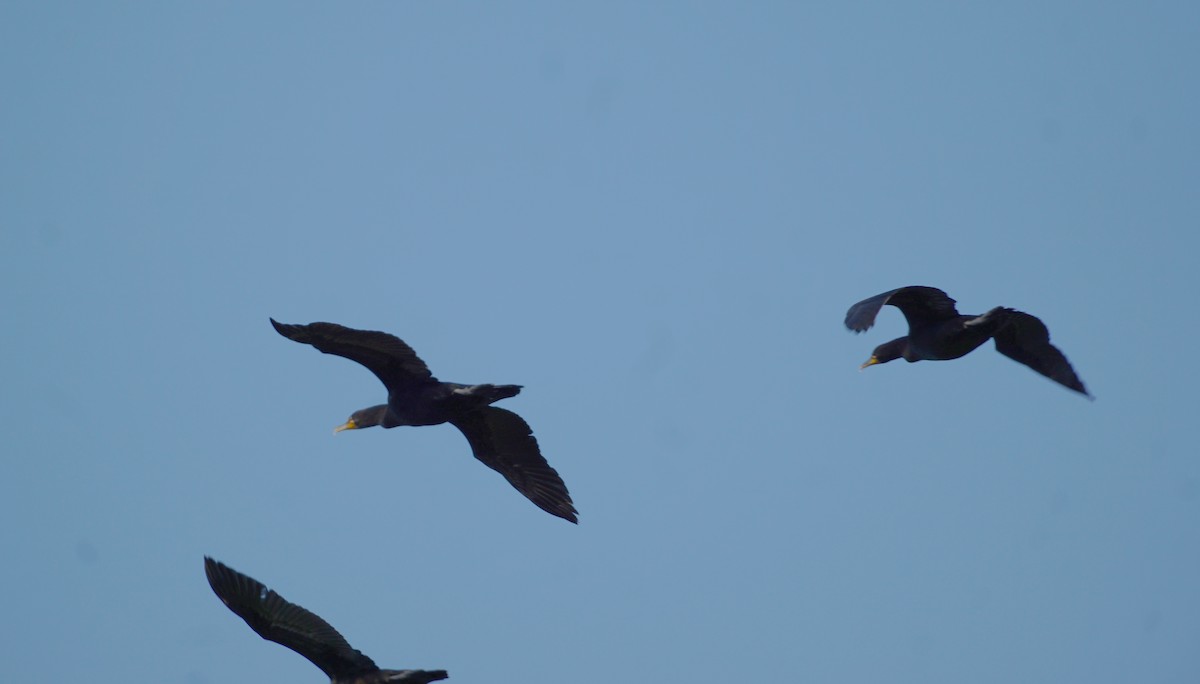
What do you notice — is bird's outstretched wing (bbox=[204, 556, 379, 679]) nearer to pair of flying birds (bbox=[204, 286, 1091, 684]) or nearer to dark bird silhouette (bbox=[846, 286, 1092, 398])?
pair of flying birds (bbox=[204, 286, 1091, 684])

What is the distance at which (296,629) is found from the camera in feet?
71.8

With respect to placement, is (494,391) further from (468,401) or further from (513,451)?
(513,451)

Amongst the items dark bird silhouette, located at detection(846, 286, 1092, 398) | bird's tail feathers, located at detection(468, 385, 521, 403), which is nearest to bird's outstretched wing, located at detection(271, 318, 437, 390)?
bird's tail feathers, located at detection(468, 385, 521, 403)

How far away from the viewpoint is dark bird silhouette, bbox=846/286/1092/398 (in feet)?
77.4

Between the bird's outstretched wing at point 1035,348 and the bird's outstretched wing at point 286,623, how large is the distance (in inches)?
391

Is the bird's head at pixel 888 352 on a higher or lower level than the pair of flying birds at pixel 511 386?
higher

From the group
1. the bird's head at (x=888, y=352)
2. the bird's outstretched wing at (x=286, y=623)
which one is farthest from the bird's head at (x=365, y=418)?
the bird's head at (x=888, y=352)

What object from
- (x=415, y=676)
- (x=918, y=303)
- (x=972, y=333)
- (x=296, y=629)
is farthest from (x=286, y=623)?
(x=972, y=333)

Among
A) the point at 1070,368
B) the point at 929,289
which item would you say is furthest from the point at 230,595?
the point at 1070,368

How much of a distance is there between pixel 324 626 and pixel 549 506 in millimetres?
3831

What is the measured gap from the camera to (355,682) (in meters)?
22.0

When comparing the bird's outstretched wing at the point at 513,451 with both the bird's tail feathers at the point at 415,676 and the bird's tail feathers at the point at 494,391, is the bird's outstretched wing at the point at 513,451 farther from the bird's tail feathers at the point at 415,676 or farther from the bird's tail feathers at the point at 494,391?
the bird's tail feathers at the point at 415,676

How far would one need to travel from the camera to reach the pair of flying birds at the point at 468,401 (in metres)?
21.7

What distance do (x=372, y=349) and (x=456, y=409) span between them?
1540 millimetres
